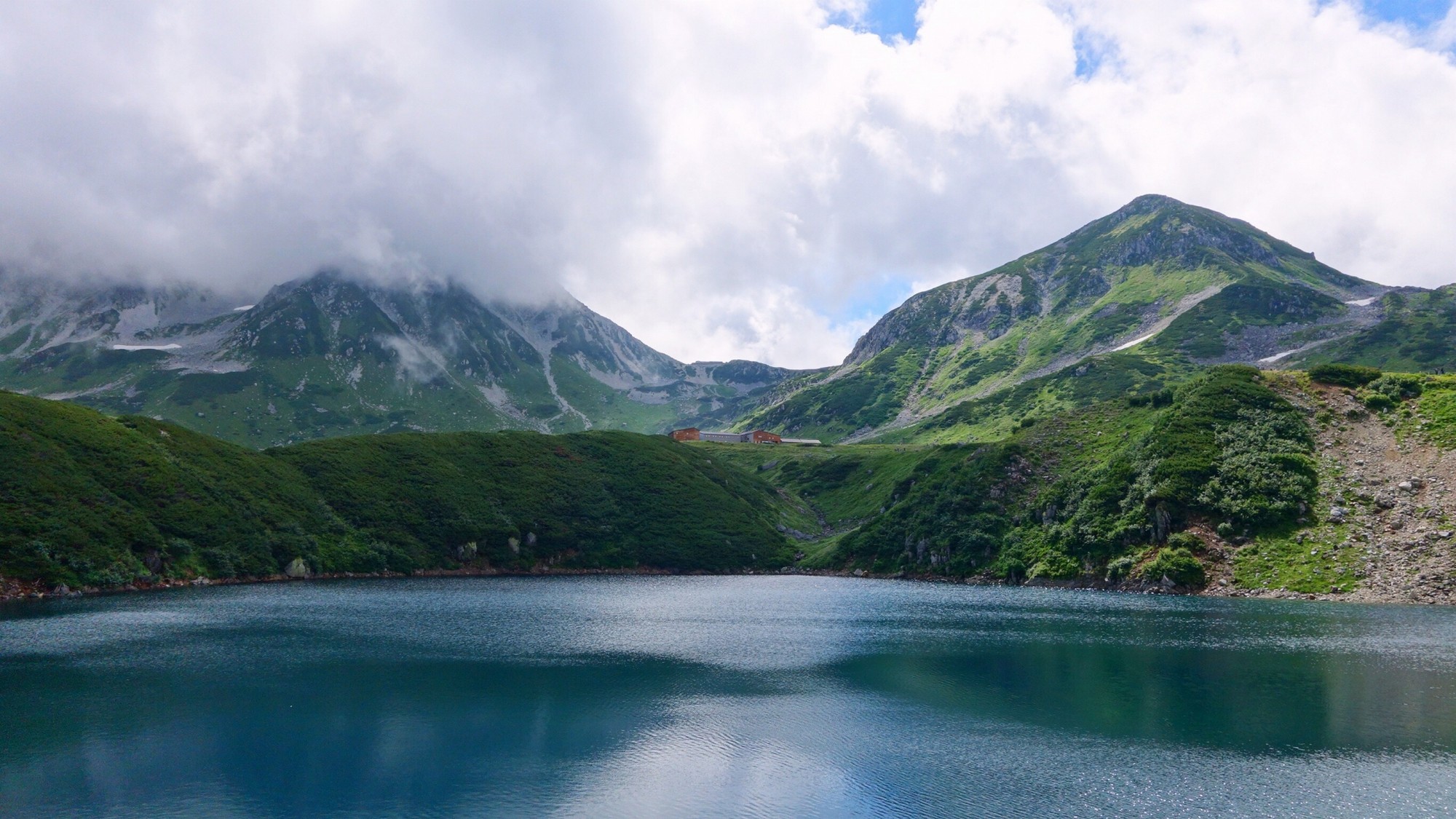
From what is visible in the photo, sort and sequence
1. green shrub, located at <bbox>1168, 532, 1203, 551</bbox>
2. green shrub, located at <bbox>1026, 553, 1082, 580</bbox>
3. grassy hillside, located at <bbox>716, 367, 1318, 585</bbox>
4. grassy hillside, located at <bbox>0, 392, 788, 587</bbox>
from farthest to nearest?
green shrub, located at <bbox>1026, 553, 1082, 580</bbox>, grassy hillside, located at <bbox>716, 367, 1318, 585</bbox>, green shrub, located at <bbox>1168, 532, 1203, 551</bbox>, grassy hillside, located at <bbox>0, 392, 788, 587</bbox>

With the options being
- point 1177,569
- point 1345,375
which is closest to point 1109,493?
point 1177,569

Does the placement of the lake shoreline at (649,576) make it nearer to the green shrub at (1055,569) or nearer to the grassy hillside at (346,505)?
the green shrub at (1055,569)

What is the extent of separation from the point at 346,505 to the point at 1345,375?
169 meters

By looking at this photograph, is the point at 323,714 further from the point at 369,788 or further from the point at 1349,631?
the point at 1349,631

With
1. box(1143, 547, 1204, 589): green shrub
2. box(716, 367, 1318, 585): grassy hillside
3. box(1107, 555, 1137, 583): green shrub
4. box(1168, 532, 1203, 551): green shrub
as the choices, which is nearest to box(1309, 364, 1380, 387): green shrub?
box(716, 367, 1318, 585): grassy hillside

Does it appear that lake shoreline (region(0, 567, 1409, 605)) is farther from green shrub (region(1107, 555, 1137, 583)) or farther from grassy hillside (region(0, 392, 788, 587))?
grassy hillside (region(0, 392, 788, 587))

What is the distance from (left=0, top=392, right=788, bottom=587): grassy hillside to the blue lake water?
1744 cm

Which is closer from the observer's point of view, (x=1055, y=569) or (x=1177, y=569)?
(x=1177, y=569)

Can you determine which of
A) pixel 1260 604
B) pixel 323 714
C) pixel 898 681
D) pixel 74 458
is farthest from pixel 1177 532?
A: pixel 74 458

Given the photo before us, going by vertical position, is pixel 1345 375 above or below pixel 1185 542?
above

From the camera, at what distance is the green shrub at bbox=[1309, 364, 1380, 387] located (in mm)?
130750

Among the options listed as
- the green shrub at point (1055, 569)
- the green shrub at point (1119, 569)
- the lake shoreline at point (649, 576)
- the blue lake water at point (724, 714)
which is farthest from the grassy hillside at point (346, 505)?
the green shrub at point (1119, 569)

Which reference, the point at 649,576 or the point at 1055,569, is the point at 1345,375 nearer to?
the point at 1055,569

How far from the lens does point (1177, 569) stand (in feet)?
348
